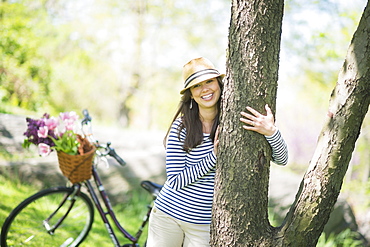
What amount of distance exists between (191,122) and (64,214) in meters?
1.52

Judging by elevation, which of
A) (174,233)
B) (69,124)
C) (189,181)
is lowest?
(174,233)

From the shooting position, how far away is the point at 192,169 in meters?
1.93

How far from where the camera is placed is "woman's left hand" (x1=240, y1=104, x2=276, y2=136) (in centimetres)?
167

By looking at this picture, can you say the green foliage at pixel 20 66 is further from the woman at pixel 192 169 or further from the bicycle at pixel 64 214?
the woman at pixel 192 169

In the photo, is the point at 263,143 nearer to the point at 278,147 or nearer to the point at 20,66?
the point at 278,147

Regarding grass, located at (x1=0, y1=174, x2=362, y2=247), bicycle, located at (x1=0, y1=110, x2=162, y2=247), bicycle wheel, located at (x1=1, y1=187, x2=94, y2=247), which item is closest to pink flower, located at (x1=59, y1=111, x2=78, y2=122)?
bicycle, located at (x1=0, y1=110, x2=162, y2=247)

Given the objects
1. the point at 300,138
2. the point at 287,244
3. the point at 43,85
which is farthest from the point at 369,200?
the point at 43,85

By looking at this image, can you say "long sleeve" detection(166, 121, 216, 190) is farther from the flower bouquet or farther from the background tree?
the flower bouquet

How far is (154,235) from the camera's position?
2074 millimetres

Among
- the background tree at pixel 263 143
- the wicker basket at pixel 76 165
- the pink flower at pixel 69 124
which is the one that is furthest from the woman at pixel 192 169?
the pink flower at pixel 69 124

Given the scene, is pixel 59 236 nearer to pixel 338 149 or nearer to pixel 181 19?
pixel 338 149

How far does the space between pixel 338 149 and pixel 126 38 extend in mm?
11219

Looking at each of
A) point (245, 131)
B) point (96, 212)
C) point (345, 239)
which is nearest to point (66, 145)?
point (245, 131)

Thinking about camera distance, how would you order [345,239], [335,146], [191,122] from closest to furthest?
[335,146], [191,122], [345,239]
